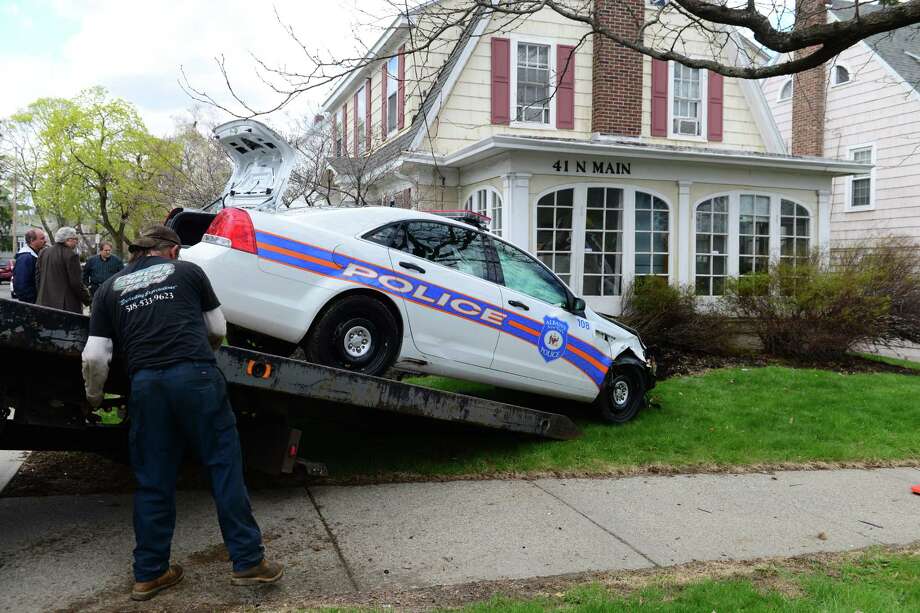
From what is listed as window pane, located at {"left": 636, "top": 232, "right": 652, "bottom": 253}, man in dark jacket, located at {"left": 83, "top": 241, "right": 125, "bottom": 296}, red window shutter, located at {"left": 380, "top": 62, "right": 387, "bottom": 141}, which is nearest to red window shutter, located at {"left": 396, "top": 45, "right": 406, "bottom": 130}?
red window shutter, located at {"left": 380, "top": 62, "right": 387, "bottom": 141}

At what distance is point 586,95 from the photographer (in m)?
15.2

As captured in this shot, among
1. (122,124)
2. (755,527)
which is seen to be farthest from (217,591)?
(122,124)

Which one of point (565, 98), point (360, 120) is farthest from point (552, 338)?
point (360, 120)

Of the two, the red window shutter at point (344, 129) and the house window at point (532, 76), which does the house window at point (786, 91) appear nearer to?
the house window at point (532, 76)

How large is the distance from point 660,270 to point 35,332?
10.9m

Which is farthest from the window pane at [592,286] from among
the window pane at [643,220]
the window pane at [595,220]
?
the window pane at [643,220]

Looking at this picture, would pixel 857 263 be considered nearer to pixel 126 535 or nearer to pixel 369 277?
pixel 369 277

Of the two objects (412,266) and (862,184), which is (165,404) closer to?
(412,266)

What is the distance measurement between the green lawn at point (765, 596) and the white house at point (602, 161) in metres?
7.60

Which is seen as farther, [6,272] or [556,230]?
[6,272]

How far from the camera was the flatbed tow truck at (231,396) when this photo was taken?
398 cm

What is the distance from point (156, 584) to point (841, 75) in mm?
23706

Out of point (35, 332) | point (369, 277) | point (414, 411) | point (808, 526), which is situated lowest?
point (808, 526)

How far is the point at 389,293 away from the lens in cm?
576
